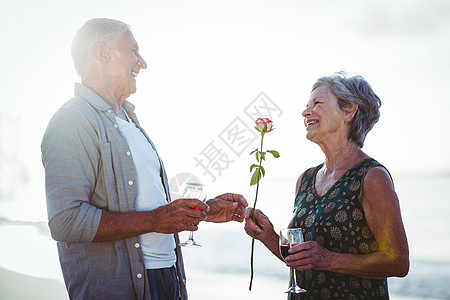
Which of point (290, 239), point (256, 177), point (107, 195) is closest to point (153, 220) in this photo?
point (107, 195)

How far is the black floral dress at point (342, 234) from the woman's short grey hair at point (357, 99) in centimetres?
27

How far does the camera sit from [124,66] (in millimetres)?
2535

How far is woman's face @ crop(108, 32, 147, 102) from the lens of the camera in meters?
2.52

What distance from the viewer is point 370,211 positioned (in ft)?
7.92

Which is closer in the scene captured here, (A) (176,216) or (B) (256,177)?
(A) (176,216)

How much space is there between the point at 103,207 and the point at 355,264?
1.36 metres

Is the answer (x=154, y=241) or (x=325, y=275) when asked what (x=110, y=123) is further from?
(x=325, y=275)

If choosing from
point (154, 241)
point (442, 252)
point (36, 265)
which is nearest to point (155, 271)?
point (154, 241)

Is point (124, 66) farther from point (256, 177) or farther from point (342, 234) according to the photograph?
point (342, 234)

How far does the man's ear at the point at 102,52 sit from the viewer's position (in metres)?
2.48

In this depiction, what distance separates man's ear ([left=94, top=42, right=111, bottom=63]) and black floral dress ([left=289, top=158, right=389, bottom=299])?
1.53 metres

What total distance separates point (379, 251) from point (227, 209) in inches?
37.4

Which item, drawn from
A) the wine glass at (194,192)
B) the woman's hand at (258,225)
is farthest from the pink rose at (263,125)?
the woman's hand at (258,225)

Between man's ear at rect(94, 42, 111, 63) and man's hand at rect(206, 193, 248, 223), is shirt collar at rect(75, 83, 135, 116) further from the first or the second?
man's hand at rect(206, 193, 248, 223)
